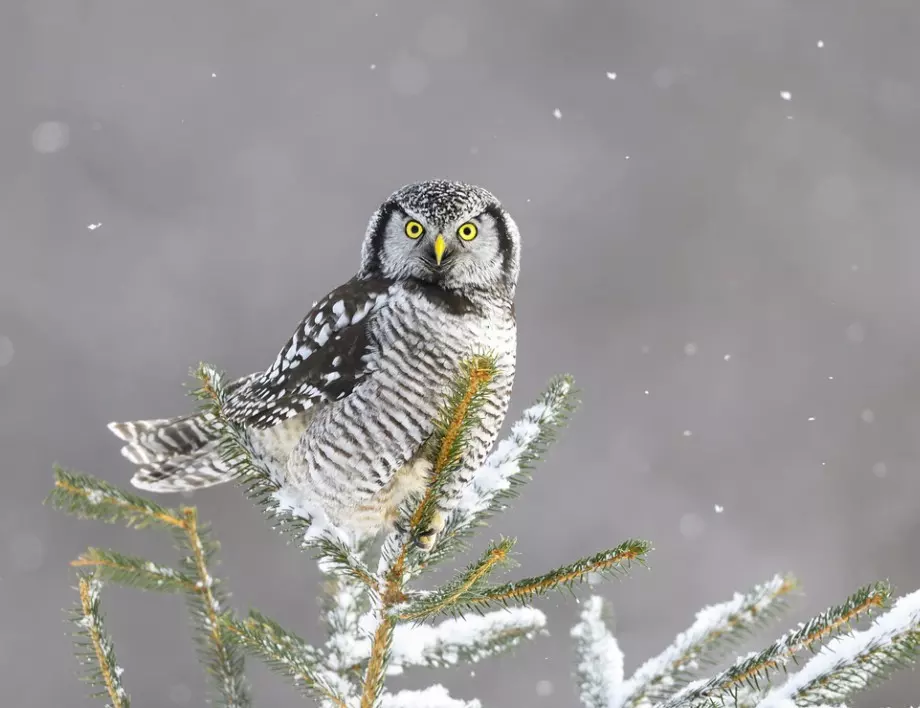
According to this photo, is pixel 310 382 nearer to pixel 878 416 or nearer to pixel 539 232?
pixel 539 232

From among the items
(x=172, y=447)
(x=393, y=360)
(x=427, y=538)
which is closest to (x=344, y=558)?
(x=427, y=538)

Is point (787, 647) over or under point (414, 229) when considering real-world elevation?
under

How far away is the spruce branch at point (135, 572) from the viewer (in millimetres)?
1311

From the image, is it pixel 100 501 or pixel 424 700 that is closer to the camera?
pixel 100 501

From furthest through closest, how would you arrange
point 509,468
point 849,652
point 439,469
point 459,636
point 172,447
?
point 172,447
point 459,636
point 509,468
point 439,469
point 849,652

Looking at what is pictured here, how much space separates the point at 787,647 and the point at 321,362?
1.38m

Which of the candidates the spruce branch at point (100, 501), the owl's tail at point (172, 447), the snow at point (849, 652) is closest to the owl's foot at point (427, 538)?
the spruce branch at point (100, 501)

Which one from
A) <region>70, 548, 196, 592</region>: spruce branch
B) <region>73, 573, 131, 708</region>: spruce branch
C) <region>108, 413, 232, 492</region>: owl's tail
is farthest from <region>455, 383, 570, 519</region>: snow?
<region>108, 413, 232, 492</region>: owl's tail

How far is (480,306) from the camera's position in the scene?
7.70 feet

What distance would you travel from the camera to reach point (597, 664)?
1633 millimetres

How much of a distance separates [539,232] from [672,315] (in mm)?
1294

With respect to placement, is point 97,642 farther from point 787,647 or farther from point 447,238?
point 447,238

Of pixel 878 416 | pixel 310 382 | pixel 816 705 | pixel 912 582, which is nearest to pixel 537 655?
pixel 912 582

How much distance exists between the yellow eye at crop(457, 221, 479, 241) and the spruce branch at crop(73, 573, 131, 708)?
134 centimetres
